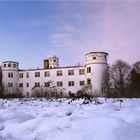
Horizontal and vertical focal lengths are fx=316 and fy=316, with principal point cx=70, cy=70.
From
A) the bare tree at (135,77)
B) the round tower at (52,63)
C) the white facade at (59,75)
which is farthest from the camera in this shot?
the round tower at (52,63)

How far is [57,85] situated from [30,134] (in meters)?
73.6

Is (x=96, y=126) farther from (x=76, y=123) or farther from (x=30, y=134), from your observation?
(x=30, y=134)

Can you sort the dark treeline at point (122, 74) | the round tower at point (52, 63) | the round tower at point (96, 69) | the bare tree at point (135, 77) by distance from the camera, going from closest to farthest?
the bare tree at point (135, 77)
the round tower at point (96, 69)
the dark treeline at point (122, 74)
the round tower at point (52, 63)

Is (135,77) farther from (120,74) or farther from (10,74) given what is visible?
(10,74)

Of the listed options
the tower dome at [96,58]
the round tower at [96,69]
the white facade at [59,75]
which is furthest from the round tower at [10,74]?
the tower dome at [96,58]

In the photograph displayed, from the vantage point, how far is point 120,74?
7744 cm

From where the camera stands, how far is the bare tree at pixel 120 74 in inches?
2994

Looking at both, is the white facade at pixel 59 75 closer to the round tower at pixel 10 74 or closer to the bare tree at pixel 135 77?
the round tower at pixel 10 74

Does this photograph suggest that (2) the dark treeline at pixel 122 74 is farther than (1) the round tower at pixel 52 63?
No

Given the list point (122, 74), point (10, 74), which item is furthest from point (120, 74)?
point (10, 74)

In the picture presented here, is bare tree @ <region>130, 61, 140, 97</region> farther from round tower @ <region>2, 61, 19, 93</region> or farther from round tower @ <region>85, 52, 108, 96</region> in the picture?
round tower @ <region>2, 61, 19, 93</region>

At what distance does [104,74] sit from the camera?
239ft

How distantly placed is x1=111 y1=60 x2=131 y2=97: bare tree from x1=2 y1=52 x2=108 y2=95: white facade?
17.3 feet

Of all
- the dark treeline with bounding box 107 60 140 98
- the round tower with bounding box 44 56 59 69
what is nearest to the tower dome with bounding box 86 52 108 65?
the dark treeline with bounding box 107 60 140 98
